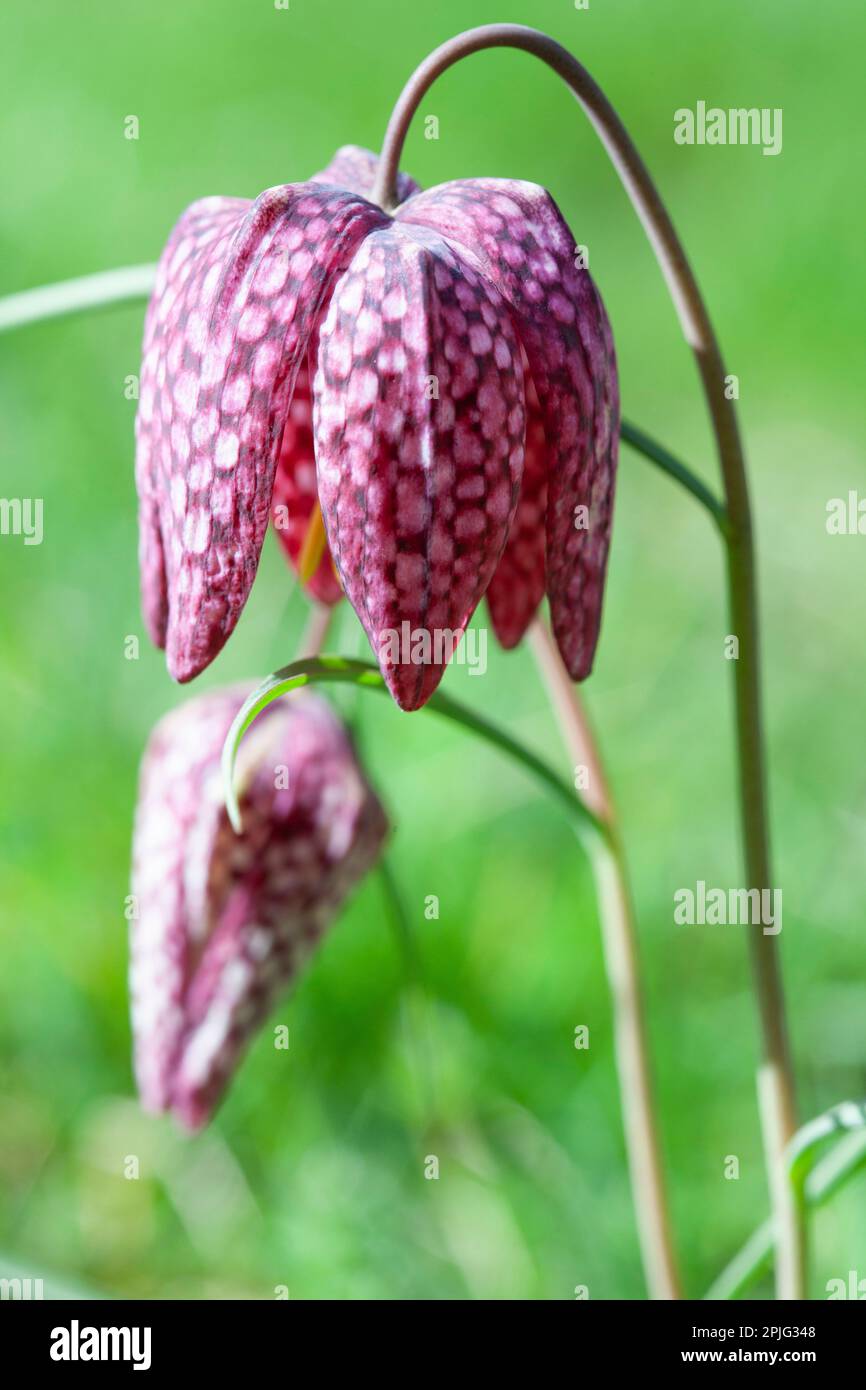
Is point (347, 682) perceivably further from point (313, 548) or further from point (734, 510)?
point (734, 510)

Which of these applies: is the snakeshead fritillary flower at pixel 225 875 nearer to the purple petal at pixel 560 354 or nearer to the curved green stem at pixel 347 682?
the curved green stem at pixel 347 682

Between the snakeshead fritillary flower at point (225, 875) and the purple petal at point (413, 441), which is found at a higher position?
the purple petal at point (413, 441)

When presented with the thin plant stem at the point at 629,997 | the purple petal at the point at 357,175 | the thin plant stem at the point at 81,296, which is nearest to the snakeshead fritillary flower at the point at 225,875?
the thin plant stem at the point at 629,997

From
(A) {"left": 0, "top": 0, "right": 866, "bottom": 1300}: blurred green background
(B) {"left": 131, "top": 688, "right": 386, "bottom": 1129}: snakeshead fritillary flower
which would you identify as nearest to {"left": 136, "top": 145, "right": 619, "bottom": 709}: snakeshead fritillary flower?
(B) {"left": 131, "top": 688, "right": 386, "bottom": 1129}: snakeshead fritillary flower

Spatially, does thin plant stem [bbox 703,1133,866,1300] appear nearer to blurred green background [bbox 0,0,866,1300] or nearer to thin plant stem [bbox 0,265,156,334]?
blurred green background [bbox 0,0,866,1300]

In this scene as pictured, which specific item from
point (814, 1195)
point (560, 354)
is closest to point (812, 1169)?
point (814, 1195)
